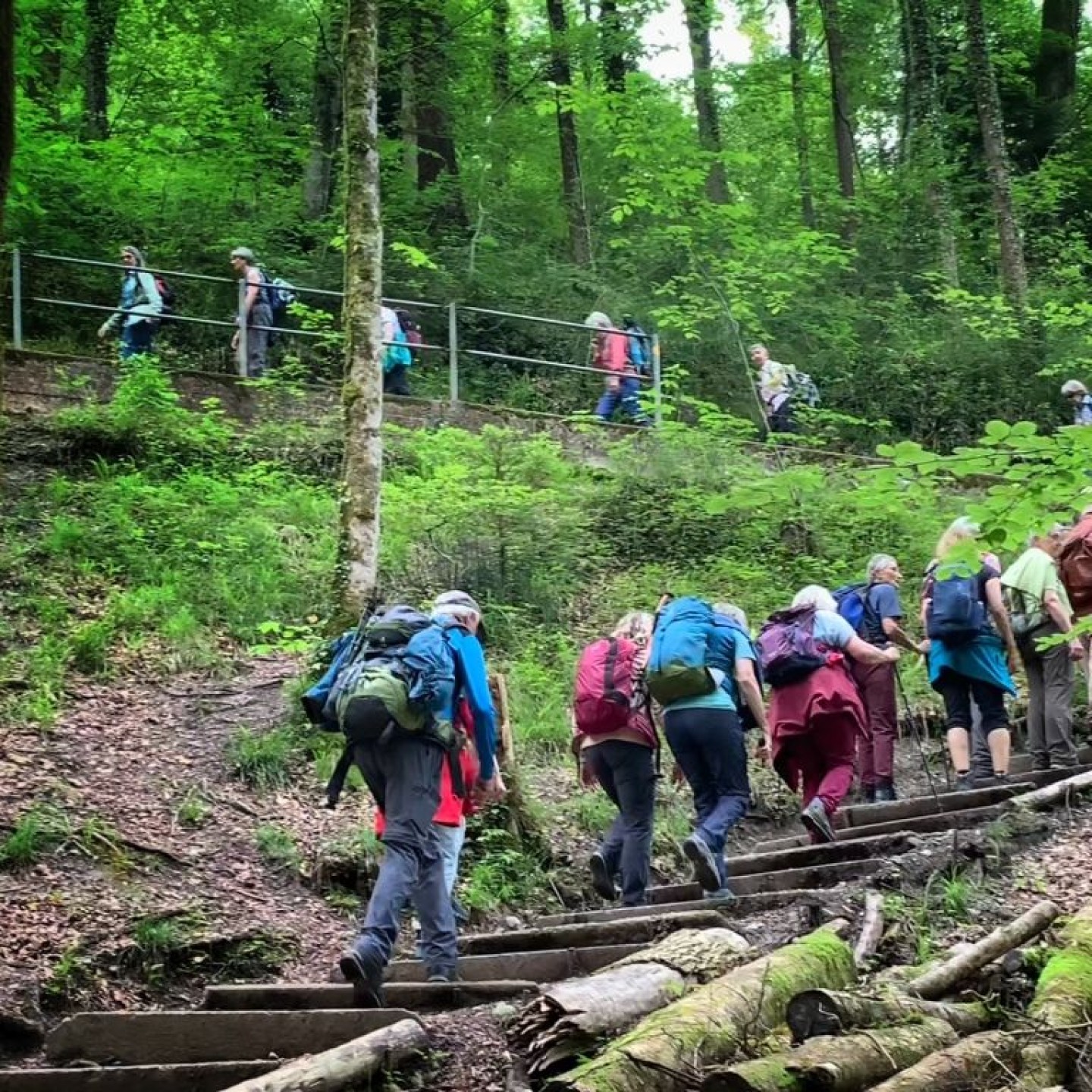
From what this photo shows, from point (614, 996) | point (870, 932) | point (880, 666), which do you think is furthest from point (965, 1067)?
point (880, 666)

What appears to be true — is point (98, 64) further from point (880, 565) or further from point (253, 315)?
point (880, 565)

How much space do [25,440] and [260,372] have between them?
3452 mm

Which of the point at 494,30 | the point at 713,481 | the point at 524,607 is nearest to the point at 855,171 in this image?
the point at 494,30

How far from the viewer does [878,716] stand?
9.79 metres

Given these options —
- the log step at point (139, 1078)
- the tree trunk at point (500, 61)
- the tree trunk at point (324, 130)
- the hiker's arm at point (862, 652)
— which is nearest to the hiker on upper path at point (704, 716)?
the hiker's arm at point (862, 652)

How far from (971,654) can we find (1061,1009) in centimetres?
433

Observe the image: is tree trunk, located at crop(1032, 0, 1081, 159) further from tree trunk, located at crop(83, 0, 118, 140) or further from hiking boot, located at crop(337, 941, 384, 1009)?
hiking boot, located at crop(337, 941, 384, 1009)

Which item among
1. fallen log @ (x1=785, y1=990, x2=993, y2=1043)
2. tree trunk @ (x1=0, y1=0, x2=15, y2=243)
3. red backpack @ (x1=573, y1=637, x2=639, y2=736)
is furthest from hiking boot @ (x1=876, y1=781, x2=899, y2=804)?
tree trunk @ (x1=0, y1=0, x2=15, y2=243)

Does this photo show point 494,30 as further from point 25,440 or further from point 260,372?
point 25,440

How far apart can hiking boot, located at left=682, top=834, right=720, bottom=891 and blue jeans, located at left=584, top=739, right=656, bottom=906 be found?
0.37 meters

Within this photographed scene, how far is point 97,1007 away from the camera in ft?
21.1

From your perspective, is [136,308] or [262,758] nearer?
[262,758]

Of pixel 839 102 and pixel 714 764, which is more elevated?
pixel 839 102

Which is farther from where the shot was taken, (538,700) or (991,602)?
(538,700)
